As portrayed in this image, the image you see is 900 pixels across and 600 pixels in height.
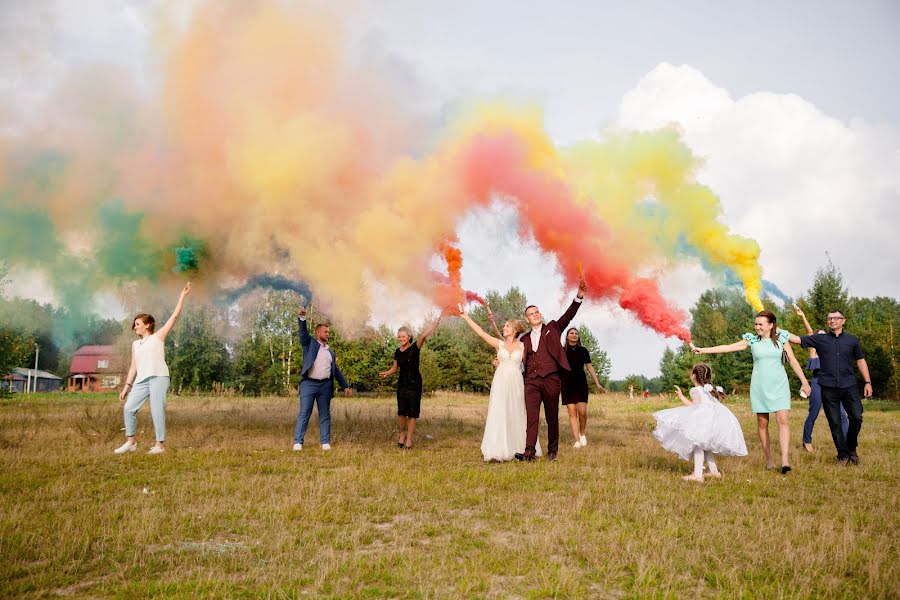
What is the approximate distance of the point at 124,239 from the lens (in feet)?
44.3

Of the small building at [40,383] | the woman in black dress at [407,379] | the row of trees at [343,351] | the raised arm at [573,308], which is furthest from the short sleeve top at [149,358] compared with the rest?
the small building at [40,383]

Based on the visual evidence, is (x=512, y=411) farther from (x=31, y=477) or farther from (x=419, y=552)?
(x=31, y=477)

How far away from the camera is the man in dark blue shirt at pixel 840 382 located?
10.6m

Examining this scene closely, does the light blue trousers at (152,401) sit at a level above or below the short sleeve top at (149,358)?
below

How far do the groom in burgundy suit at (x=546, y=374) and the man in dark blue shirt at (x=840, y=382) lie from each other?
419 centimetres

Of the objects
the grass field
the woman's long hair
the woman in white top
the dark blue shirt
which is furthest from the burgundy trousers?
the woman in white top

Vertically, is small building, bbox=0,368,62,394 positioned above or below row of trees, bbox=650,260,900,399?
below

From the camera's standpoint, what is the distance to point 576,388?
43.3 feet

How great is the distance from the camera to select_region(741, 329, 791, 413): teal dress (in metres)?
9.97

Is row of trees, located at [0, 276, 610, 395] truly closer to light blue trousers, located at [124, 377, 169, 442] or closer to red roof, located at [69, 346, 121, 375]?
red roof, located at [69, 346, 121, 375]

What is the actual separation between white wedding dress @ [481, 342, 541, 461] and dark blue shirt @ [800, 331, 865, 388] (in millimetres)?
5283

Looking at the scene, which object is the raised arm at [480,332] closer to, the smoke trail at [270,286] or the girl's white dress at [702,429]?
the girl's white dress at [702,429]

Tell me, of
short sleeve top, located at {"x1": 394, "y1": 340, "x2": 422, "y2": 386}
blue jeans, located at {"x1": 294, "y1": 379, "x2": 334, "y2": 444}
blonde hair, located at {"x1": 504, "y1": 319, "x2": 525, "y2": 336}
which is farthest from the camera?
short sleeve top, located at {"x1": 394, "y1": 340, "x2": 422, "y2": 386}

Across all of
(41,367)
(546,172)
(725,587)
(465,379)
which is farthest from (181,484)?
(41,367)
